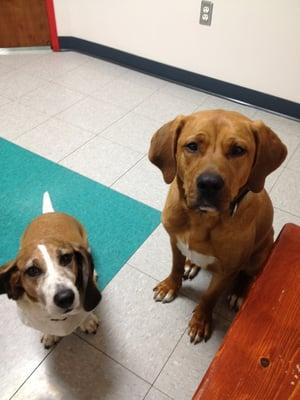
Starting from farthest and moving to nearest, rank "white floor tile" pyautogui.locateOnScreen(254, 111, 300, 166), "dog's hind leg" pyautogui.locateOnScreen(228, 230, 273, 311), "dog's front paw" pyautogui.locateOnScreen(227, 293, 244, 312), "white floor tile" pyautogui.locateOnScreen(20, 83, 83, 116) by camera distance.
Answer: "white floor tile" pyautogui.locateOnScreen(20, 83, 83, 116)
"white floor tile" pyautogui.locateOnScreen(254, 111, 300, 166)
"dog's front paw" pyautogui.locateOnScreen(227, 293, 244, 312)
"dog's hind leg" pyautogui.locateOnScreen(228, 230, 273, 311)

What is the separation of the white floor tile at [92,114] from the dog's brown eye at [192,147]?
73.8 inches

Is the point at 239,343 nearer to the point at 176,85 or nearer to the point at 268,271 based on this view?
the point at 268,271

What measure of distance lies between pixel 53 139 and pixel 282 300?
2354 mm

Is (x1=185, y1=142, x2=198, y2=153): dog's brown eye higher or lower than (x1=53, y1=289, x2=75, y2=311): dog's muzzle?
higher

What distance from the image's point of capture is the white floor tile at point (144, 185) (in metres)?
2.43

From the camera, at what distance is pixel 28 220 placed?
220 cm

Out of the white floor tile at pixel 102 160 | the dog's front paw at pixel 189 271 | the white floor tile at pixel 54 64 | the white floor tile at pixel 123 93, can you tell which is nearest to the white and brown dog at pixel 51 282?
the dog's front paw at pixel 189 271

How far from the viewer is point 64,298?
49.4 inches

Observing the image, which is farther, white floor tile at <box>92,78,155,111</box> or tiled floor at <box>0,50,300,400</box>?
white floor tile at <box>92,78,155,111</box>

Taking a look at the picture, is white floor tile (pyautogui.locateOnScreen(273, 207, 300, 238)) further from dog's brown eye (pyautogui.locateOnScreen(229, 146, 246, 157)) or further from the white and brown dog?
the white and brown dog

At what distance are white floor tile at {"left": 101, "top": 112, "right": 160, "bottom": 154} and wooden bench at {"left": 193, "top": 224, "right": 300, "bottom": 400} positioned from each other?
1.96 metres

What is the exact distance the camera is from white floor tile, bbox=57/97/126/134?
304cm

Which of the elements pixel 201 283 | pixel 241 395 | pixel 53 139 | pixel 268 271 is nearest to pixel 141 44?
pixel 53 139

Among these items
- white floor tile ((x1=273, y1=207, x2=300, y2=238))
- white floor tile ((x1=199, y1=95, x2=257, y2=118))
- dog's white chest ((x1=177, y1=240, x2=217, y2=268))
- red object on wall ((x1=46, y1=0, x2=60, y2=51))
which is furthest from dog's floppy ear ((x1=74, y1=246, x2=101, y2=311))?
red object on wall ((x1=46, y1=0, x2=60, y2=51))
